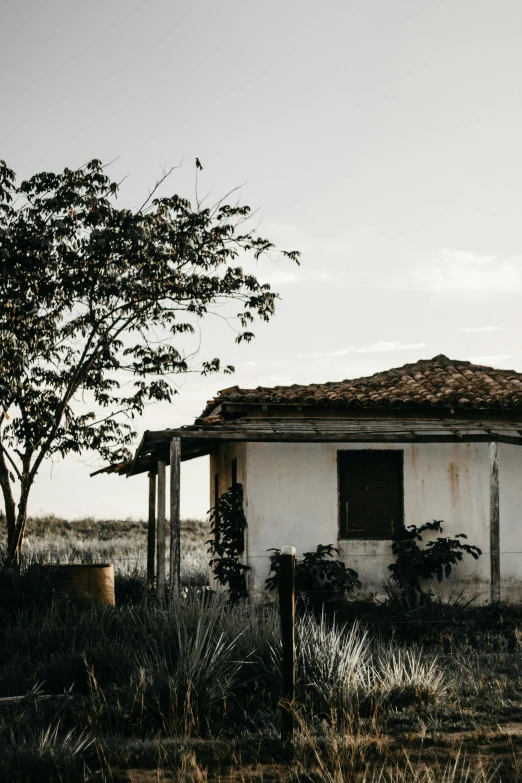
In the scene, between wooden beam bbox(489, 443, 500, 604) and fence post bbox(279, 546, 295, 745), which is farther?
wooden beam bbox(489, 443, 500, 604)

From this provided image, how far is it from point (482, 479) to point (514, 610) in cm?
211

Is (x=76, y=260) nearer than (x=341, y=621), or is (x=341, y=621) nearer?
(x=341, y=621)

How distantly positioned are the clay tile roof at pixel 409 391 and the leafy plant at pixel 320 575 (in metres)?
2.22

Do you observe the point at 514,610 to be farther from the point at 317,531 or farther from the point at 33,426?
the point at 33,426

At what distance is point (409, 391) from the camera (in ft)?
45.1

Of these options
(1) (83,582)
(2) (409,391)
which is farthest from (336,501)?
(1) (83,582)

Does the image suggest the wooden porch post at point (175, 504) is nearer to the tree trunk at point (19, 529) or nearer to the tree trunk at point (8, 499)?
the tree trunk at point (19, 529)

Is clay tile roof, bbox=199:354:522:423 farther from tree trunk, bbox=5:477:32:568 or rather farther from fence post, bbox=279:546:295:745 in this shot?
fence post, bbox=279:546:295:745

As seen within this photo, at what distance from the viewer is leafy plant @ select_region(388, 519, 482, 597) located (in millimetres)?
12641

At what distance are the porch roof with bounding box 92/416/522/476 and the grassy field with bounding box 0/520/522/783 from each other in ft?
8.36

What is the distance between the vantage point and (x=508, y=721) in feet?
22.4

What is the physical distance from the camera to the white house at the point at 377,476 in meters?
12.9

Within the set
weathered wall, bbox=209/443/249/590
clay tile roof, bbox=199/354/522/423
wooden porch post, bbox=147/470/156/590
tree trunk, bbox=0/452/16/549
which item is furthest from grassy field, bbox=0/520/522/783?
wooden porch post, bbox=147/470/156/590

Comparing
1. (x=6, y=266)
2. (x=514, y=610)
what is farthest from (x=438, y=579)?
(x=6, y=266)
